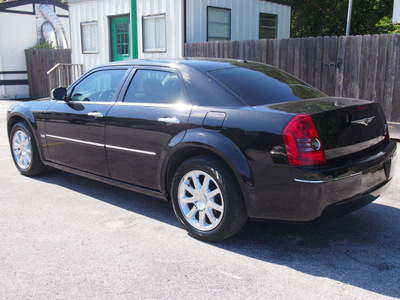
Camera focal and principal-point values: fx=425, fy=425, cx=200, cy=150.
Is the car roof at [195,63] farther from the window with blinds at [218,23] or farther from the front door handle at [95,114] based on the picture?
the window with blinds at [218,23]

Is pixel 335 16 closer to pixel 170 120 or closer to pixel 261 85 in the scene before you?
pixel 261 85

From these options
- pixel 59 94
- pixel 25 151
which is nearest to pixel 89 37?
pixel 25 151

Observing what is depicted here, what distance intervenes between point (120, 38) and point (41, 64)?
5.34 meters

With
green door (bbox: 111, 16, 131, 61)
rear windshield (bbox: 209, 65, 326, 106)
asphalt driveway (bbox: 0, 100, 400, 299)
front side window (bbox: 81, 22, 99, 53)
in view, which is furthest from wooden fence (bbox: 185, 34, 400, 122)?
front side window (bbox: 81, 22, 99, 53)

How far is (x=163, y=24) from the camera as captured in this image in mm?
12781

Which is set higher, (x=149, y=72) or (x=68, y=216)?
(x=149, y=72)

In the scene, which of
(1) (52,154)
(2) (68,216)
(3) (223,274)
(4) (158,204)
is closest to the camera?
(3) (223,274)

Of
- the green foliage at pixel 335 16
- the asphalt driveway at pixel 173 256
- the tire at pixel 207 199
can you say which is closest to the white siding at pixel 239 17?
the asphalt driveway at pixel 173 256

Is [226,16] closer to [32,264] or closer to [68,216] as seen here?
[68,216]

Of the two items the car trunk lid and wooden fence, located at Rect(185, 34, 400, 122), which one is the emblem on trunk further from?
wooden fence, located at Rect(185, 34, 400, 122)

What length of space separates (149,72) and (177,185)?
1295 mm

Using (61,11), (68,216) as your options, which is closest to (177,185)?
(68,216)

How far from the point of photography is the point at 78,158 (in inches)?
196

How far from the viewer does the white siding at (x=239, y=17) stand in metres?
12.4
